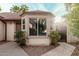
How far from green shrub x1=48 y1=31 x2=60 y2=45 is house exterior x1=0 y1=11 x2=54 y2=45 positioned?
9cm

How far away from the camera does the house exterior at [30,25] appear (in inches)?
468

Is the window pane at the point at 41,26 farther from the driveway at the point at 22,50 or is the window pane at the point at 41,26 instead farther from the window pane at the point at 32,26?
the driveway at the point at 22,50

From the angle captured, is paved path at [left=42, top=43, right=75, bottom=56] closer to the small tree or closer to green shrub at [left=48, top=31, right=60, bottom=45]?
green shrub at [left=48, top=31, right=60, bottom=45]

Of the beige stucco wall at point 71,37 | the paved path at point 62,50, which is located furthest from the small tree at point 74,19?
the paved path at point 62,50

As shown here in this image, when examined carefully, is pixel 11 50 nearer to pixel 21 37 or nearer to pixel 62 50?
pixel 21 37

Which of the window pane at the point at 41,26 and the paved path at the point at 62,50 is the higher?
the window pane at the point at 41,26

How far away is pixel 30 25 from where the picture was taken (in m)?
12.1

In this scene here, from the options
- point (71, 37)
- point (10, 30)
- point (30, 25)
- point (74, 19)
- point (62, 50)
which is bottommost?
point (62, 50)

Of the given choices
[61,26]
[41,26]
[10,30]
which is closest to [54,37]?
[61,26]

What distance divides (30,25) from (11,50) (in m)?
0.79

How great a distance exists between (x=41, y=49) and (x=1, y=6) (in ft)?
4.72

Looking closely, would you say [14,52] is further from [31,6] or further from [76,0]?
[76,0]

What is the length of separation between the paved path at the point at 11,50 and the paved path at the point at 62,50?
623 mm

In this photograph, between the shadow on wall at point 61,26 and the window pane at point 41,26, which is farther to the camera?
the window pane at point 41,26
